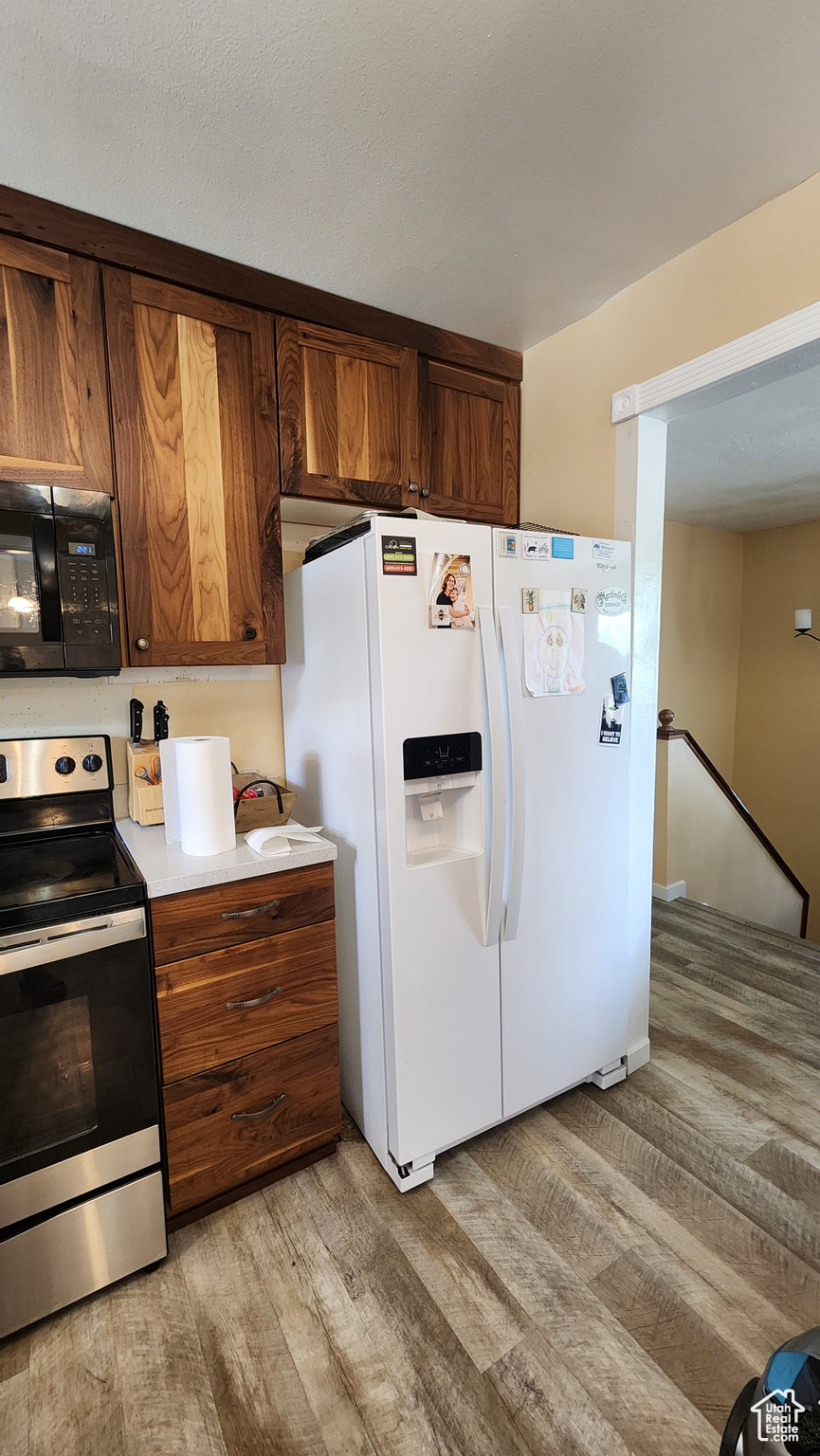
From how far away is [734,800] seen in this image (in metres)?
4.18

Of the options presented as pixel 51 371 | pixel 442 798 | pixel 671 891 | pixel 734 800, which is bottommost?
pixel 671 891

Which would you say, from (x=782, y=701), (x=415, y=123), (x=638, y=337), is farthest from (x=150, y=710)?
(x=782, y=701)

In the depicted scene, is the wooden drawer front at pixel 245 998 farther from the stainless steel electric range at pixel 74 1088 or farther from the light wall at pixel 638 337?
the light wall at pixel 638 337

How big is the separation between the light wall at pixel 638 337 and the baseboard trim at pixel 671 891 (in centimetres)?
256

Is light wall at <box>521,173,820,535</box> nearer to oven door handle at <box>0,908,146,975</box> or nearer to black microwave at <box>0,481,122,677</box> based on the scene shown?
black microwave at <box>0,481,122,677</box>

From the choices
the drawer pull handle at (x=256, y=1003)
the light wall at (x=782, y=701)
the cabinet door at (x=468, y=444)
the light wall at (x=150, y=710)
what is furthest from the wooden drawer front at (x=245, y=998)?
the light wall at (x=782, y=701)

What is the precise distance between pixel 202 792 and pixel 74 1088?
26.4 inches

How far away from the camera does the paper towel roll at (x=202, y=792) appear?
153 centimetres

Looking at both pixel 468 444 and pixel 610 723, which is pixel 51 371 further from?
pixel 610 723

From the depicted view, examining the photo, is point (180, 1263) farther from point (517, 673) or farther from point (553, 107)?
point (553, 107)

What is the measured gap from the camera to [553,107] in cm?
125

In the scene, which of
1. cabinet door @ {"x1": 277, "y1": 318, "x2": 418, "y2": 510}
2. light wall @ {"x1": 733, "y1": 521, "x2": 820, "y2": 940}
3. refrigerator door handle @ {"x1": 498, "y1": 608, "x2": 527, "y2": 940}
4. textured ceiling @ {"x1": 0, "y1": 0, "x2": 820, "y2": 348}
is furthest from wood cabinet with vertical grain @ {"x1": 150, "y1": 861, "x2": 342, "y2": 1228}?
light wall @ {"x1": 733, "y1": 521, "x2": 820, "y2": 940}

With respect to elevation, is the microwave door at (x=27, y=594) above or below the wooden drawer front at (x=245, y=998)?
above

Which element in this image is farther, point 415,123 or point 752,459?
point 752,459
